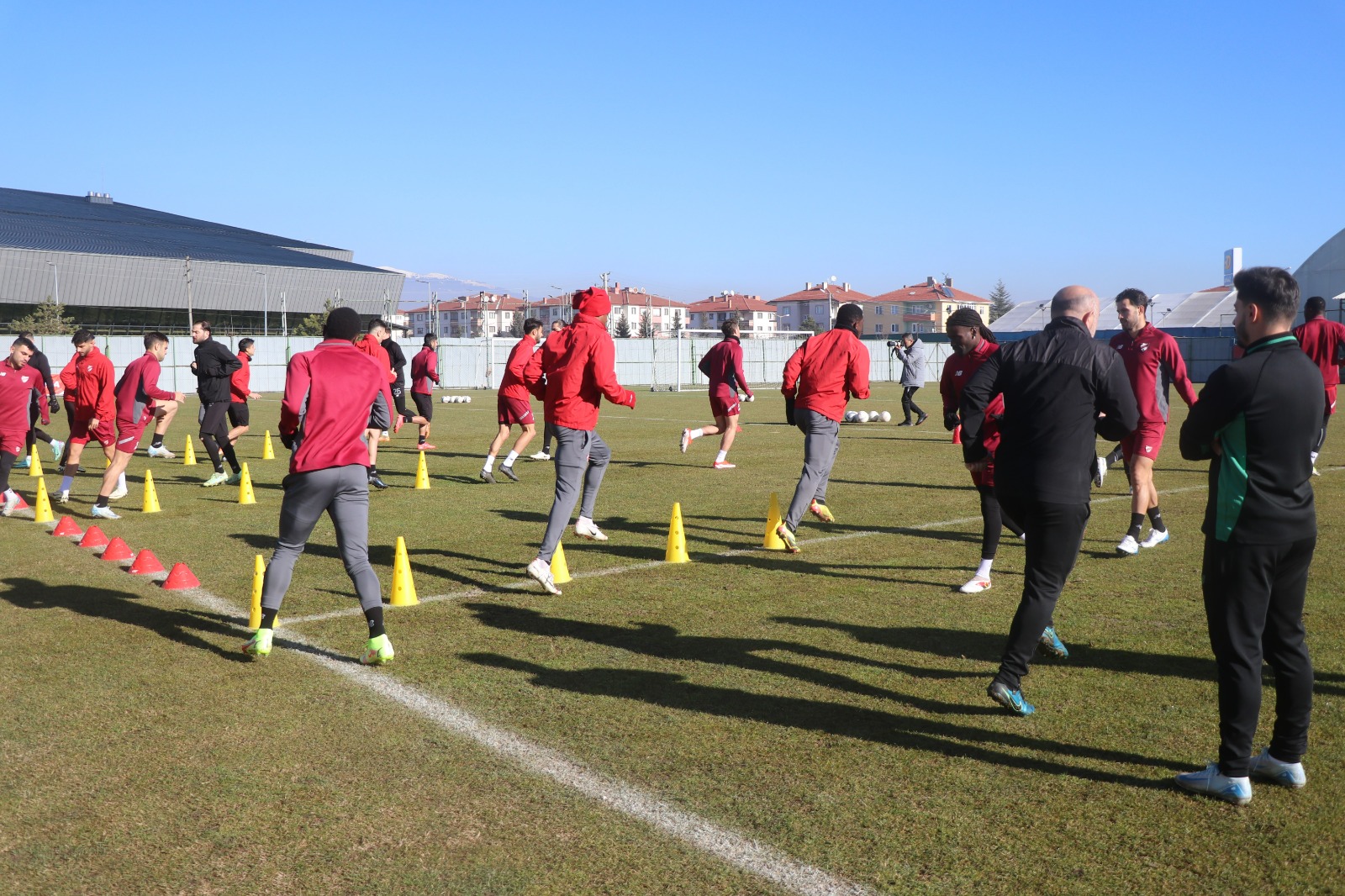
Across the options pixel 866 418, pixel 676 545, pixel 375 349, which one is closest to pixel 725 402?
pixel 375 349

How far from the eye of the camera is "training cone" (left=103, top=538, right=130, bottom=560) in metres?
8.84

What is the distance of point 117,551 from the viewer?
887 cm

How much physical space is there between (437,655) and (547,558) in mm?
1592

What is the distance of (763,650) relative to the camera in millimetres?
6066

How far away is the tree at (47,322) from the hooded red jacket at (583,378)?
57040mm

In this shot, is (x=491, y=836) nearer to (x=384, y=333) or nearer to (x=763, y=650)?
(x=763, y=650)

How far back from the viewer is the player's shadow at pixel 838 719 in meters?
4.36

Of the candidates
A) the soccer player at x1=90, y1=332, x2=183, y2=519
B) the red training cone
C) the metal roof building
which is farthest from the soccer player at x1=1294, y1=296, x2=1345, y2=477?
the metal roof building

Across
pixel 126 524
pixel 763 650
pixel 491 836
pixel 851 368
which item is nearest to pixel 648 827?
pixel 491 836

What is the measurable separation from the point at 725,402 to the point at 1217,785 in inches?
463

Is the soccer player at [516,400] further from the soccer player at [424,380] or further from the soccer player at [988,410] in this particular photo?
the soccer player at [988,410]

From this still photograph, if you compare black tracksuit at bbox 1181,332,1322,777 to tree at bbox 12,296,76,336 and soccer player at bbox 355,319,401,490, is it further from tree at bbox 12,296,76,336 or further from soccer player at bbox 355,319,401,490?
tree at bbox 12,296,76,336

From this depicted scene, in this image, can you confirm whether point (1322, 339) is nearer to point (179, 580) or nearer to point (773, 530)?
point (773, 530)

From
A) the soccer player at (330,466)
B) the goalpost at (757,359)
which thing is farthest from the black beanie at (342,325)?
the goalpost at (757,359)
